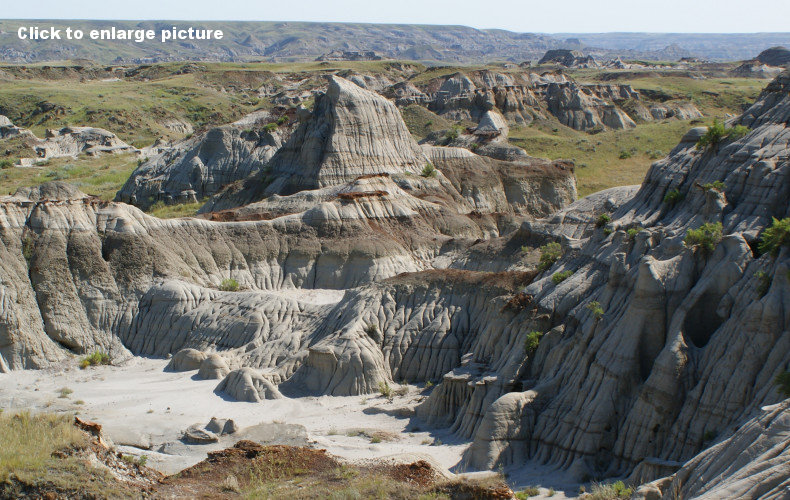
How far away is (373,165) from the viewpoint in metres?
61.3

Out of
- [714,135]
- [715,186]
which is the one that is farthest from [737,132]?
[715,186]

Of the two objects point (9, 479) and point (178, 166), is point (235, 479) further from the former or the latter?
point (178, 166)

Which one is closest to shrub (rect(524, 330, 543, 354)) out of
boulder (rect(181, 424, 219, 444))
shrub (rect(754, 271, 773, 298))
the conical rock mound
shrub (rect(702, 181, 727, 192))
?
shrub (rect(702, 181, 727, 192))

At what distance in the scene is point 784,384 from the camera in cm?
1998

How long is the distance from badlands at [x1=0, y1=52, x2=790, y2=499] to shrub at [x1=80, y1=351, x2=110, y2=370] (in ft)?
0.70

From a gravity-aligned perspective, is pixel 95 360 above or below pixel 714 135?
below

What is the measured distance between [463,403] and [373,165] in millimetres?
33745

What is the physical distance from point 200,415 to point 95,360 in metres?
8.69

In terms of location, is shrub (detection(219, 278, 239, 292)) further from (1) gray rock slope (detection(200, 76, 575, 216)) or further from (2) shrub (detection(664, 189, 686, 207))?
(2) shrub (detection(664, 189, 686, 207))

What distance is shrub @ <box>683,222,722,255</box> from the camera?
82.4 ft

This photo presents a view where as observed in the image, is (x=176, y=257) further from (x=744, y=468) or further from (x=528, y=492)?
(x=744, y=468)

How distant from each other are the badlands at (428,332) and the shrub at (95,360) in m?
0.21

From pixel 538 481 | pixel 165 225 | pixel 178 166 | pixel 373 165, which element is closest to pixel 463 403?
pixel 538 481

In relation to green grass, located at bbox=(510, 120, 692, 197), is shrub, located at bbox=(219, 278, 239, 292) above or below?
below
